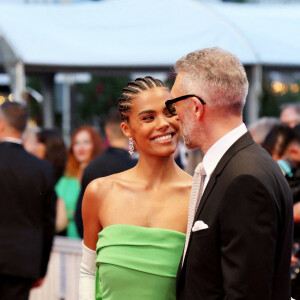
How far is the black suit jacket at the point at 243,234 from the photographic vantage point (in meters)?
2.07

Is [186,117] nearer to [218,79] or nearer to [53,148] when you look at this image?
[218,79]

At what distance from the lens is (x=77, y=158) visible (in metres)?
6.97

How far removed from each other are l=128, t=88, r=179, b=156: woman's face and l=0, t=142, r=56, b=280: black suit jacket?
7.49 ft

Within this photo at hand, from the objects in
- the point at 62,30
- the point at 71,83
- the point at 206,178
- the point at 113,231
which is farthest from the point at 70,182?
the point at 71,83

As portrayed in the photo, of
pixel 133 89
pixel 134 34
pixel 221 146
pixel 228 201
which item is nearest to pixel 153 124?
pixel 133 89

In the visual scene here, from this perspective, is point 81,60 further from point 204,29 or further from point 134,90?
point 134,90

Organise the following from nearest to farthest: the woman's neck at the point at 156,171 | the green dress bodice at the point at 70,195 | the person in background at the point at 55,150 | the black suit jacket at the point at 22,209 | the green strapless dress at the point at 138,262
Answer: the green strapless dress at the point at 138,262, the woman's neck at the point at 156,171, the black suit jacket at the point at 22,209, the green dress bodice at the point at 70,195, the person in background at the point at 55,150

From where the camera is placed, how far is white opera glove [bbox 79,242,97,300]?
2.98 m

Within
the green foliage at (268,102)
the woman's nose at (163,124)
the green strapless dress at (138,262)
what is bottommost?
the green strapless dress at (138,262)

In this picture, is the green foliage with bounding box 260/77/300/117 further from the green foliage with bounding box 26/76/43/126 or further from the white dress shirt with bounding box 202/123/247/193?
the white dress shirt with bounding box 202/123/247/193

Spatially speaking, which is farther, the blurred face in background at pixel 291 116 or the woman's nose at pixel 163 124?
the blurred face in background at pixel 291 116

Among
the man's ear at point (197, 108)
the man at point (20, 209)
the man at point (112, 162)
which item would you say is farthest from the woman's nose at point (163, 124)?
the man at point (20, 209)

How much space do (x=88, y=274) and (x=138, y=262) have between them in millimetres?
321

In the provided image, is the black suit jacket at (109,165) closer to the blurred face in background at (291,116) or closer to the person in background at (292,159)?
the person in background at (292,159)
